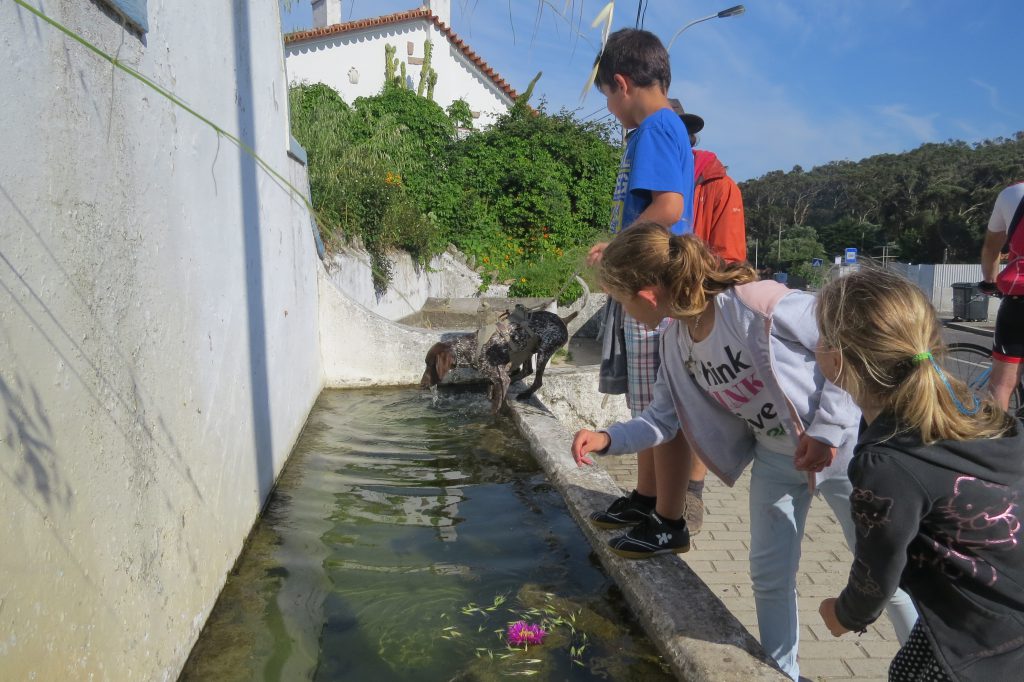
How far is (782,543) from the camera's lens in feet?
7.55

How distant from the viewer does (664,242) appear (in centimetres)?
248

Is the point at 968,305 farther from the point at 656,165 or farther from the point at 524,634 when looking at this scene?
the point at 524,634

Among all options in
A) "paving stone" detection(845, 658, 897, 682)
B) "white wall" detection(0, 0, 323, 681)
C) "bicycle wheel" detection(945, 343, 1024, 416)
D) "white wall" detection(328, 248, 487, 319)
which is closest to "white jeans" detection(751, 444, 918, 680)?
"paving stone" detection(845, 658, 897, 682)

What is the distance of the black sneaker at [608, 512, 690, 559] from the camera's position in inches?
116

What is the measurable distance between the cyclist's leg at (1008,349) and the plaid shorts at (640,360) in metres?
2.29

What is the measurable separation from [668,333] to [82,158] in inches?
79.4

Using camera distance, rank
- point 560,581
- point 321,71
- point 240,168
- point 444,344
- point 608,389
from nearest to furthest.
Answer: point 560,581, point 608,389, point 240,168, point 444,344, point 321,71

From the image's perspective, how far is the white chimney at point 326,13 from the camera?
80.3 ft

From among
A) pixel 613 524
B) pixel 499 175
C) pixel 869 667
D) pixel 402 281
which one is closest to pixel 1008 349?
pixel 869 667

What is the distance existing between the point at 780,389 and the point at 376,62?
22057mm

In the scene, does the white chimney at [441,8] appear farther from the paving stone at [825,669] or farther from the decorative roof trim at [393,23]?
the paving stone at [825,669]

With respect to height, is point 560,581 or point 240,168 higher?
point 240,168

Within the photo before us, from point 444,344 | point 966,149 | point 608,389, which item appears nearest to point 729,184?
point 608,389

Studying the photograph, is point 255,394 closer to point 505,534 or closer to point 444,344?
point 505,534
